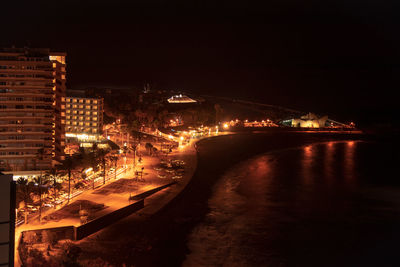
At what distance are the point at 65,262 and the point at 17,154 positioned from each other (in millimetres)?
8054

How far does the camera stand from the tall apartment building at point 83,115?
2234 centimetres

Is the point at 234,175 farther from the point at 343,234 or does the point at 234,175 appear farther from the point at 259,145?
the point at 259,145

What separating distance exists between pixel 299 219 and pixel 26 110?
31.8 ft

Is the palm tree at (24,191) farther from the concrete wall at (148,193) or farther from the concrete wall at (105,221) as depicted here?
the concrete wall at (148,193)

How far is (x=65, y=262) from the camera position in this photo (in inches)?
244

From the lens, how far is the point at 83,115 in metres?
22.7

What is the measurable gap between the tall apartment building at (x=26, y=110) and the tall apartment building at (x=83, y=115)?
902 cm

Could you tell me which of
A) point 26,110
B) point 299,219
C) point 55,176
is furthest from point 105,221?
point 26,110

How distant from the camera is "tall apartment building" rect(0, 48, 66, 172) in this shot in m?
12.9

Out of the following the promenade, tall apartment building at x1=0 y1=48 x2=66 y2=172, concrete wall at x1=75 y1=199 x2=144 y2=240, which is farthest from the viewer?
tall apartment building at x1=0 y1=48 x2=66 y2=172

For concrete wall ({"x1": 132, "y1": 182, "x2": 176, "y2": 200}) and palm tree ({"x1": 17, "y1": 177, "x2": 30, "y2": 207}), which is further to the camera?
concrete wall ({"x1": 132, "y1": 182, "x2": 176, "y2": 200})

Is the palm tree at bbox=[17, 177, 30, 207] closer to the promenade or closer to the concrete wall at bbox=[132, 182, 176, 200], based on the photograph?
the promenade

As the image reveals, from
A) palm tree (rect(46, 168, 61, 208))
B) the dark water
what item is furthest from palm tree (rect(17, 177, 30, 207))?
the dark water

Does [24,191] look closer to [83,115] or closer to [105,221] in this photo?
[105,221]
